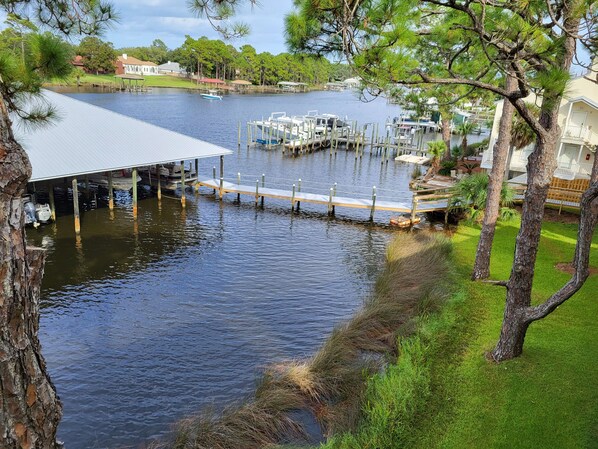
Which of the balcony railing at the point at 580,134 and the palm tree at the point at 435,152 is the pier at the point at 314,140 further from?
the balcony railing at the point at 580,134

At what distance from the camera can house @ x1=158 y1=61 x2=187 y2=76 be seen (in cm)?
14162

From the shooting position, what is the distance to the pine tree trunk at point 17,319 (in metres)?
3.61

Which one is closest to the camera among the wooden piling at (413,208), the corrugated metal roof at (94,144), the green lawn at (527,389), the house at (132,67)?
the green lawn at (527,389)

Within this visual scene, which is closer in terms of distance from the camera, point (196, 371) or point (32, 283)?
point (32, 283)

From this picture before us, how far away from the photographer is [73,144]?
23.6 metres

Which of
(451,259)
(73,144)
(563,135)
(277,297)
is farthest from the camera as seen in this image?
(563,135)

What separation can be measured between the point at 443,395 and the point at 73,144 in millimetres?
21017

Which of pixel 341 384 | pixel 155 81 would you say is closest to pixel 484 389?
pixel 341 384

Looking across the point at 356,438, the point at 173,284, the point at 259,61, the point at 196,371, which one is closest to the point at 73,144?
the point at 173,284

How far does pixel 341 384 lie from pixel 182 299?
25.3 feet

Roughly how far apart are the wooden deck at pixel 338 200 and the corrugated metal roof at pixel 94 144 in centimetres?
235

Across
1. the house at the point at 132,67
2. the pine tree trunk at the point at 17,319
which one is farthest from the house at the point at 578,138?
the house at the point at 132,67

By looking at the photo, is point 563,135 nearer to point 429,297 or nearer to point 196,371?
point 429,297

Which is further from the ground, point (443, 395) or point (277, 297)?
point (443, 395)
